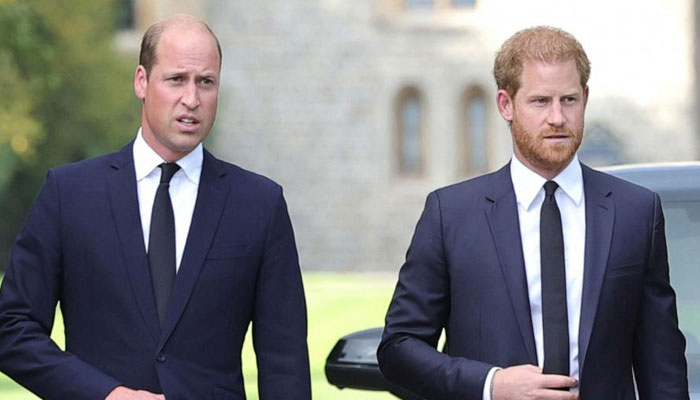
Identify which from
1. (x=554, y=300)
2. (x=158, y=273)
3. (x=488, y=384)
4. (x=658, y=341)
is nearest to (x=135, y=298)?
(x=158, y=273)

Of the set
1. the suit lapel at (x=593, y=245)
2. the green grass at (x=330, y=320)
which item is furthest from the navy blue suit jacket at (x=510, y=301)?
the green grass at (x=330, y=320)

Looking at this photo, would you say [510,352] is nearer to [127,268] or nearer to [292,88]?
[127,268]

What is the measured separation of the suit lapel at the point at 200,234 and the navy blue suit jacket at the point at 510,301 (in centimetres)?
46

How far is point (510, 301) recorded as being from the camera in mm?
4078

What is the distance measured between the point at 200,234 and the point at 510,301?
75cm

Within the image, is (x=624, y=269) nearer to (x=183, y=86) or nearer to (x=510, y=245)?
(x=510, y=245)

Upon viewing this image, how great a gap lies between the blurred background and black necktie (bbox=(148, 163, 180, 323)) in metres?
28.2

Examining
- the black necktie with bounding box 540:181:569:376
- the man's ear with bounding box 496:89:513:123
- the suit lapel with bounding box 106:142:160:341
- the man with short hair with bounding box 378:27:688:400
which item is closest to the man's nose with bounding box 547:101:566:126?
the man with short hair with bounding box 378:27:688:400

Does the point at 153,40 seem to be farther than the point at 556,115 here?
Yes

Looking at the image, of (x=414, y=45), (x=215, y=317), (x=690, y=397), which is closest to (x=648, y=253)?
(x=690, y=397)

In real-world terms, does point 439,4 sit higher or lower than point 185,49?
higher

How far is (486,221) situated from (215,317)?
67 centimetres

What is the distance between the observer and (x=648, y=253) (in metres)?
4.16

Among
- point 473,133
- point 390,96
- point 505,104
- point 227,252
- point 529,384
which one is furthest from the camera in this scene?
point 473,133
